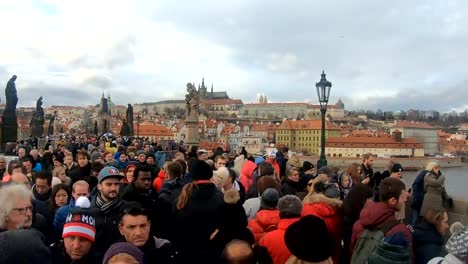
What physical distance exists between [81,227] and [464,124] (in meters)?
167

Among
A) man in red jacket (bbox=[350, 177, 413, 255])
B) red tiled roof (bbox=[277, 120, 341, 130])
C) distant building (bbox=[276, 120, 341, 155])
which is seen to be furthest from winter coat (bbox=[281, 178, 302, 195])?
red tiled roof (bbox=[277, 120, 341, 130])

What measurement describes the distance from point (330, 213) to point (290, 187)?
5.44 feet

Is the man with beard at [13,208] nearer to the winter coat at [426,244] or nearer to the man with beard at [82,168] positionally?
the winter coat at [426,244]

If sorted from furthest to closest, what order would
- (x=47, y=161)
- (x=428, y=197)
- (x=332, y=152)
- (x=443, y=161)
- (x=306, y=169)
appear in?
(x=332, y=152), (x=443, y=161), (x=47, y=161), (x=306, y=169), (x=428, y=197)

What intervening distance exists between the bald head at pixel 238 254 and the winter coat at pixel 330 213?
58.8 inches

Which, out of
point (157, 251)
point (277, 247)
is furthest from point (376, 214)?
point (157, 251)

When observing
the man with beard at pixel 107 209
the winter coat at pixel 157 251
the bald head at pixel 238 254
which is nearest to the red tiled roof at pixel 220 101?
the man with beard at pixel 107 209

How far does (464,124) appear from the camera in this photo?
153875 mm

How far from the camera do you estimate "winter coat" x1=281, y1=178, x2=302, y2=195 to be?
591cm

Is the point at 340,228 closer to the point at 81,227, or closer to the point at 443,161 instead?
the point at 81,227

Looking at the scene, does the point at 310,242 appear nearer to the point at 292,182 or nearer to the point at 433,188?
the point at 292,182

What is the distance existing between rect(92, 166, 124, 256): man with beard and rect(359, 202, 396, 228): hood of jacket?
6.02 ft

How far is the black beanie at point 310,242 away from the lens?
266 centimetres

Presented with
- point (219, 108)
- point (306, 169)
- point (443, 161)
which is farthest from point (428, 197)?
point (219, 108)
